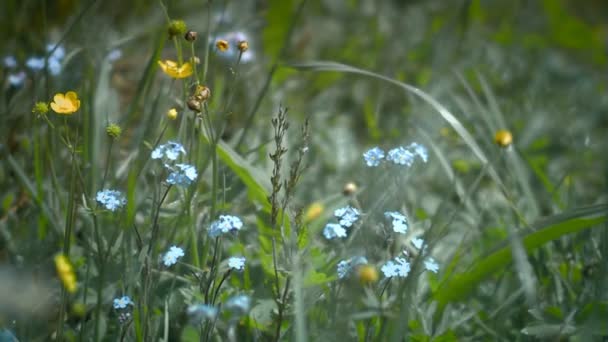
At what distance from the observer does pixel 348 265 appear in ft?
4.49

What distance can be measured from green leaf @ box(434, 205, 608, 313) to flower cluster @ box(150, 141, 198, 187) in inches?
24.5

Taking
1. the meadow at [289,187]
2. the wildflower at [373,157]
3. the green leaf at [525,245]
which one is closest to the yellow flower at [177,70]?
the meadow at [289,187]

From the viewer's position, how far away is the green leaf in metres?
1.42

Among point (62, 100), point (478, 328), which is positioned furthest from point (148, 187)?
point (478, 328)

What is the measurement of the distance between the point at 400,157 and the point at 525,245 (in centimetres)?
33

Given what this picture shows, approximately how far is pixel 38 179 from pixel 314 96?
1.48 meters

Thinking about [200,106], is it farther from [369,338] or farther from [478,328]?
[478,328]

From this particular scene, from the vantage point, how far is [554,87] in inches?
127

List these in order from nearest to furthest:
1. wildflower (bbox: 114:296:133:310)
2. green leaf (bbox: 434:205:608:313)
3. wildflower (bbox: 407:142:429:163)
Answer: wildflower (bbox: 114:296:133:310)
green leaf (bbox: 434:205:608:313)
wildflower (bbox: 407:142:429:163)

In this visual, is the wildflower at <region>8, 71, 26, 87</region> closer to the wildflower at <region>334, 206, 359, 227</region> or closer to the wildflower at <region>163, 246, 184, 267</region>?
the wildflower at <region>163, 246, 184, 267</region>

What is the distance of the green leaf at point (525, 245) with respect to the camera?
1.42 metres

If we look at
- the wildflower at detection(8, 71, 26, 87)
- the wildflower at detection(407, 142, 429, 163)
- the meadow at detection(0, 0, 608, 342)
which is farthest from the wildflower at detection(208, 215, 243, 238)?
the wildflower at detection(8, 71, 26, 87)

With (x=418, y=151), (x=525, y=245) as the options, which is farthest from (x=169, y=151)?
(x=525, y=245)

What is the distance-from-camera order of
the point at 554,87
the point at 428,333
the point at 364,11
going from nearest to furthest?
the point at 428,333 → the point at 554,87 → the point at 364,11
